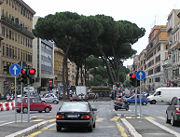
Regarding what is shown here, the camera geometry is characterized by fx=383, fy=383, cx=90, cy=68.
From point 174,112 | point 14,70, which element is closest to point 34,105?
point 14,70

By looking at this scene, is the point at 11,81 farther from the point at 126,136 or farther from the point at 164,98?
the point at 126,136

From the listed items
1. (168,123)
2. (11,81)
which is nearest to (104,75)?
(11,81)

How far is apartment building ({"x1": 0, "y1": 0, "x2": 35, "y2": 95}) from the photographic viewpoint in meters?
65.6

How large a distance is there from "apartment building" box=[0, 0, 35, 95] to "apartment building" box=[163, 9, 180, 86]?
98.2 ft

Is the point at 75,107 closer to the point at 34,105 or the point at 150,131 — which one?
the point at 150,131

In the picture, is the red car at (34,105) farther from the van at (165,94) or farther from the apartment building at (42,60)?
the apartment building at (42,60)

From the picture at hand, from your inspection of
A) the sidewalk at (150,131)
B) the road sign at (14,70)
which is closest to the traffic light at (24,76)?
the road sign at (14,70)

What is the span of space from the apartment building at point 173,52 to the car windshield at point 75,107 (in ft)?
176

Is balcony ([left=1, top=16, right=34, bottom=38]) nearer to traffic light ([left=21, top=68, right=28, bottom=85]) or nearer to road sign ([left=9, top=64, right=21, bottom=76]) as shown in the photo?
traffic light ([left=21, top=68, right=28, bottom=85])

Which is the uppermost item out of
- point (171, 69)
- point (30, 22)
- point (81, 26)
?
point (30, 22)

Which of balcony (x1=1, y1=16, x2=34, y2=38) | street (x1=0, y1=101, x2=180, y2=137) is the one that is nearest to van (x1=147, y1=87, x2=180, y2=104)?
street (x1=0, y1=101, x2=180, y2=137)

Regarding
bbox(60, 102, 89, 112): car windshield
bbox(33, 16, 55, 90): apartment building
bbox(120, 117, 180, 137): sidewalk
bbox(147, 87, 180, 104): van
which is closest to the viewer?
bbox(120, 117, 180, 137): sidewalk

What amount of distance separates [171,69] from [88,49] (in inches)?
909

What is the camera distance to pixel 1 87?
214 ft
